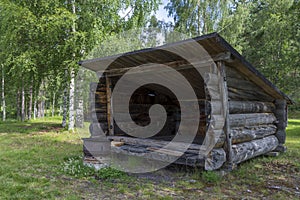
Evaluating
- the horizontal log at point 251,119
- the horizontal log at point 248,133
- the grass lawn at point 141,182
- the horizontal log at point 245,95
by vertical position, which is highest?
the horizontal log at point 245,95

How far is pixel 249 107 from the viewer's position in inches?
204

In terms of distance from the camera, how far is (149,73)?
5.50 metres

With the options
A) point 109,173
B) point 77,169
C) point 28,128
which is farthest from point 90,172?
point 28,128

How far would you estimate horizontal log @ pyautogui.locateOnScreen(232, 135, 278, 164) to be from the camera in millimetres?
4488

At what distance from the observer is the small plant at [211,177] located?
13.1ft

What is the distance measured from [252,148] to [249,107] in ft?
2.77

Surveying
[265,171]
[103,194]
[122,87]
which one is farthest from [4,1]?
[265,171]

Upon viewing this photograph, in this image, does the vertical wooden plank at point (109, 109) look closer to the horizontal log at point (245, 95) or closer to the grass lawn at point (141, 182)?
the grass lawn at point (141, 182)

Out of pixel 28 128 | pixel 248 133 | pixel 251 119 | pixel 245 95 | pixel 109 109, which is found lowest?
pixel 28 128

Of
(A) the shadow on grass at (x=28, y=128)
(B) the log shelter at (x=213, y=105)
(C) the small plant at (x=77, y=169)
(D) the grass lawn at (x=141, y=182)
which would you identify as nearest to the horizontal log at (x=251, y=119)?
(B) the log shelter at (x=213, y=105)

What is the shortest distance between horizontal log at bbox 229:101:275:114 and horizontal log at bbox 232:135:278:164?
64 centimetres

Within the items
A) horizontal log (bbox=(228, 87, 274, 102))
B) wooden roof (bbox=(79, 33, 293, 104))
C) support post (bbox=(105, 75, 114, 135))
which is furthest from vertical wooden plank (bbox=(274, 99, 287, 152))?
support post (bbox=(105, 75, 114, 135))

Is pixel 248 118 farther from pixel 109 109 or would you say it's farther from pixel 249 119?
pixel 109 109

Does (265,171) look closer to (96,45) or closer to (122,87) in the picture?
(122,87)
